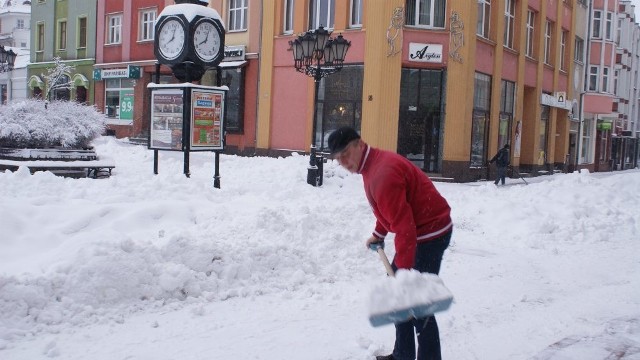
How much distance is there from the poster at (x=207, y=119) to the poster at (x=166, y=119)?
257 millimetres

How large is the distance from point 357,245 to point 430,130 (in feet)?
45.8

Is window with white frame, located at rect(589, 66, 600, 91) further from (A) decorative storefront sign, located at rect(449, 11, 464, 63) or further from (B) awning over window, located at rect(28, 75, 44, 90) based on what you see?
(B) awning over window, located at rect(28, 75, 44, 90)

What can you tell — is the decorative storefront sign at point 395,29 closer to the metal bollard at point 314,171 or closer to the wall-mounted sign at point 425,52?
the wall-mounted sign at point 425,52

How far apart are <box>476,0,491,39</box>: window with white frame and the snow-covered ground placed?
1334 centimetres

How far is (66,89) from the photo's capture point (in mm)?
35656

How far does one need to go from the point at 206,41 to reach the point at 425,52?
1105 cm

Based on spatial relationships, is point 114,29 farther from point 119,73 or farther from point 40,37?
point 40,37

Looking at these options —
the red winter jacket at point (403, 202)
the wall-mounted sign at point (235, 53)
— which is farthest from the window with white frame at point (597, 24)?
the red winter jacket at point (403, 202)

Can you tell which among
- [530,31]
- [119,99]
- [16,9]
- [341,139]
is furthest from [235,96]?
[16,9]

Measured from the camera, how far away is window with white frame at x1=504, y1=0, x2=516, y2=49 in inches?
1012

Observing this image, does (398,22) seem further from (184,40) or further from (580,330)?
(580,330)

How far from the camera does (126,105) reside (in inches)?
1247

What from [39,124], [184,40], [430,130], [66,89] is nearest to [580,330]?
[184,40]

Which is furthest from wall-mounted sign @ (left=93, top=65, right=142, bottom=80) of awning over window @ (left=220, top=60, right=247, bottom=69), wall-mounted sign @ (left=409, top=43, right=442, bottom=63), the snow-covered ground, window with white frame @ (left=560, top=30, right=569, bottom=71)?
window with white frame @ (left=560, top=30, right=569, bottom=71)
